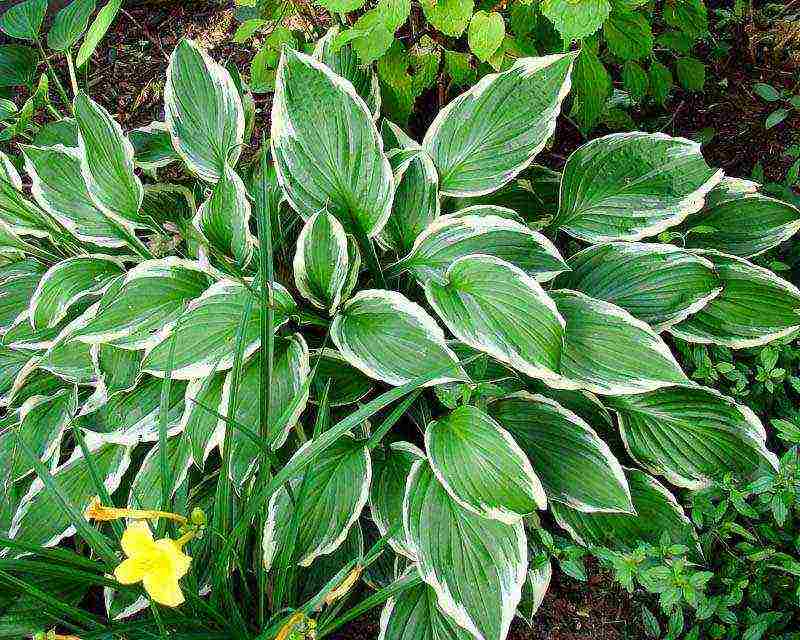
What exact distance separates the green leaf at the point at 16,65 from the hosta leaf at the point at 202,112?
57 cm

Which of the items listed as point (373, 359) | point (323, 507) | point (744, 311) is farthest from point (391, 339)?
point (744, 311)

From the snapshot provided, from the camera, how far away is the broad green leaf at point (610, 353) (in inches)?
50.5

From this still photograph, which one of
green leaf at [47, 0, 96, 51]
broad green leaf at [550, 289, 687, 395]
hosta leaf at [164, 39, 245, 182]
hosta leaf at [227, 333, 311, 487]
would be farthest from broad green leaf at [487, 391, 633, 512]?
green leaf at [47, 0, 96, 51]

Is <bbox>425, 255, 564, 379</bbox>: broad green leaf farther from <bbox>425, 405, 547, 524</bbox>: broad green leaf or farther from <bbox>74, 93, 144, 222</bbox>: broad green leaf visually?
<bbox>74, 93, 144, 222</bbox>: broad green leaf

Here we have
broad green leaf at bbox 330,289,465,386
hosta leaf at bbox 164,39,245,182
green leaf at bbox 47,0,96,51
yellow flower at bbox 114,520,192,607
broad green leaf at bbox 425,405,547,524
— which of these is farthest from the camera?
green leaf at bbox 47,0,96,51

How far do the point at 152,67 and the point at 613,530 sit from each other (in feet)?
6.69

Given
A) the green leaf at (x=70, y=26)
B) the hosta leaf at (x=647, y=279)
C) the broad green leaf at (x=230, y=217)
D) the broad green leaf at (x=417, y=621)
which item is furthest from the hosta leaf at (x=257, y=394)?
the green leaf at (x=70, y=26)

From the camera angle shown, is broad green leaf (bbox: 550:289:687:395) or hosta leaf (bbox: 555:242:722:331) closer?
broad green leaf (bbox: 550:289:687:395)

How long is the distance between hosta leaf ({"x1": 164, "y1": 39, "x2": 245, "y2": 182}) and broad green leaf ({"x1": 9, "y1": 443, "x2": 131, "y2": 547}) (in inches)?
25.1

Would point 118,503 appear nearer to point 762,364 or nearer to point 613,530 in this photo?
point 613,530

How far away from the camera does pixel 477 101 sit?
1.56 m

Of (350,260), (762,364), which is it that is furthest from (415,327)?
(762,364)

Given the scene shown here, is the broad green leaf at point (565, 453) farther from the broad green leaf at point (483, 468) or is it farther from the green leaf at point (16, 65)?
the green leaf at point (16, 65)

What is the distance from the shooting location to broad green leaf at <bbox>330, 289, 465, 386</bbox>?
1308mm
